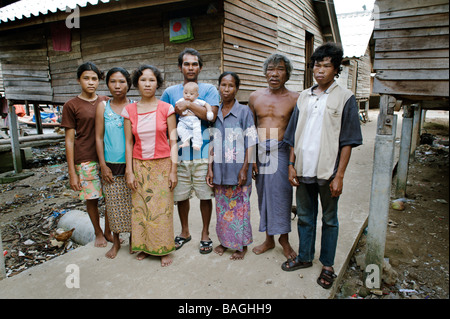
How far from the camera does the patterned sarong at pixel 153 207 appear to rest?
2658mm

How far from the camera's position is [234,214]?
2.77 meters

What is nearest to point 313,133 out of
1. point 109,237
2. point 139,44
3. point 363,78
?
point 109,237

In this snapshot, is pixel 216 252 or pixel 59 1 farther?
pixel 59 1

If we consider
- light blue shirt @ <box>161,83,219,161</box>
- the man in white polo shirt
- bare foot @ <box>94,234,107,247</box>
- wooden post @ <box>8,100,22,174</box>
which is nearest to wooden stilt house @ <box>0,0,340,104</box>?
wooden post @ <box>8,100,22,174</box>

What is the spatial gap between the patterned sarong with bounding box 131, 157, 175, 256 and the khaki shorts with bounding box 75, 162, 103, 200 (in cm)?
54

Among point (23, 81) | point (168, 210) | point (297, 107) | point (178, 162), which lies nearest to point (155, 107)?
point (178, 162)

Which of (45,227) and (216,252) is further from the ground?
(216,252)

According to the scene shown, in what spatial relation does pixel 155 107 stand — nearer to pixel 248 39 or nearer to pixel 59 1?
pixel 248 39

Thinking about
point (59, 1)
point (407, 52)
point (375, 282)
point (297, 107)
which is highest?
point (59, 1)

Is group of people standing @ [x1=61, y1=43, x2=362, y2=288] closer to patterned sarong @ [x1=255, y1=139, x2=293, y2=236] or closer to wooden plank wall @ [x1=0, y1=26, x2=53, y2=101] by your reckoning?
patterned sarong @ [x1=255, y1=139, x2=293, y2=236]

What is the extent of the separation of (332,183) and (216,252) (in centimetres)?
138

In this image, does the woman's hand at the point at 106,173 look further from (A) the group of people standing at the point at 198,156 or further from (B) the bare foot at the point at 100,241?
(B) the bare foot at the point at 100,241

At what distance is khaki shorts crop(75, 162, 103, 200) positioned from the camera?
2926mm

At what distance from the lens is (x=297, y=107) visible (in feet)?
8.05
